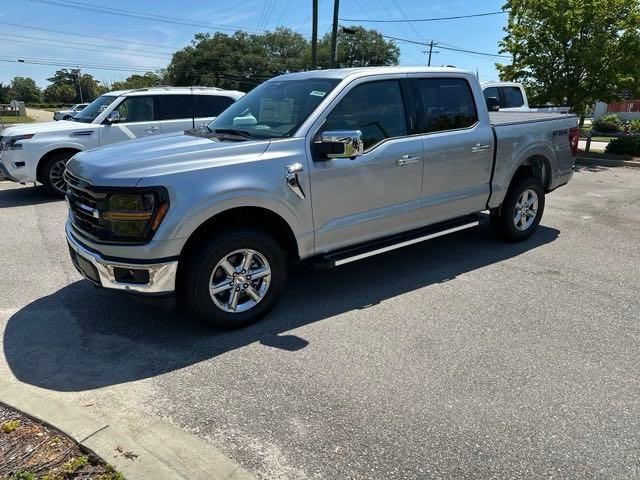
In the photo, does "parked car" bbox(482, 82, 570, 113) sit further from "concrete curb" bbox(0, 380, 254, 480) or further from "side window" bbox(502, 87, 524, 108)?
"concrete curb" bbox(0, 380, 254, 480)

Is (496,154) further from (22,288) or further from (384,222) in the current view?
(22,288)

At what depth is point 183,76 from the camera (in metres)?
78.8

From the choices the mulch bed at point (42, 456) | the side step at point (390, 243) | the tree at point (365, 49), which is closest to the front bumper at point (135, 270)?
the mulch bed at point (42, 456)

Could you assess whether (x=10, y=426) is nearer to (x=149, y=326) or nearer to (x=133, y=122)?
(x=149, y=326)

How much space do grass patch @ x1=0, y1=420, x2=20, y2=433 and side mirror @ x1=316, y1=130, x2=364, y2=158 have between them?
2.67m

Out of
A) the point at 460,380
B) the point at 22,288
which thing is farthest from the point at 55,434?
the point at 22,288

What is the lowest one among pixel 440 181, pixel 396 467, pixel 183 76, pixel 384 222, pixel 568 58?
pixel 396 467

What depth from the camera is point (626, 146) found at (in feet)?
49.7

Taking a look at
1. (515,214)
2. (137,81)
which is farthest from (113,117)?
(137,81)

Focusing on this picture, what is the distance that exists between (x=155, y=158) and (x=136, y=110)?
6.48 m

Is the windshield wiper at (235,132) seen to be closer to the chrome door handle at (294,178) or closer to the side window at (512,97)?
the chrome door handle at (294,178)

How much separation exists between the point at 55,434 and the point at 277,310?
80.2 inches

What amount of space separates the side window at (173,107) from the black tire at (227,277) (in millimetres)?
6506

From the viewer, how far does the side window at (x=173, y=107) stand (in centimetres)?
944
